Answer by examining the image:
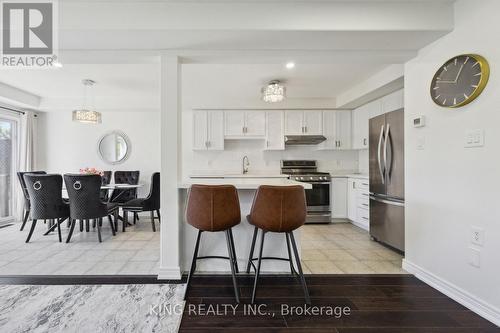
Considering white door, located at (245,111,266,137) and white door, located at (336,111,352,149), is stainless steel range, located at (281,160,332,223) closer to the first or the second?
white door, located at (336,111,352,149)

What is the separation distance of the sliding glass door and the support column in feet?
14.0

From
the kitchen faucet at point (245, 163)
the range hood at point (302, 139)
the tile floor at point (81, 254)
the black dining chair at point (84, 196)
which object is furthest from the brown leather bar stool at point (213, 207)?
the kitchen faucet at point (245, 163)

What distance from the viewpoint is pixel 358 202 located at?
4125 millimetres

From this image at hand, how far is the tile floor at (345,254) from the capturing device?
8.34 feet

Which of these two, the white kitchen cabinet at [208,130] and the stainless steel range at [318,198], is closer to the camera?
the stainless steel range at [318,198]

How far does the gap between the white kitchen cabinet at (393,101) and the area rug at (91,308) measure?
3710 mm

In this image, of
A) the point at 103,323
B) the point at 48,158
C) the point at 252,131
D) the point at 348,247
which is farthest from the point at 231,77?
the point at 48,158

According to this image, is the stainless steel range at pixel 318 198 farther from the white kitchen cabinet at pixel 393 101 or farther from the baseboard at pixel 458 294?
the baseboard at pixel 458 294

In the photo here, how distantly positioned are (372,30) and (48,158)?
618 centimetres

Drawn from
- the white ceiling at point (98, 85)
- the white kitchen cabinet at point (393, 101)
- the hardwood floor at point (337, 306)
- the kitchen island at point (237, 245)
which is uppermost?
the white ceiling at point (98, 85)

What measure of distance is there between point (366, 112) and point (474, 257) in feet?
10.0

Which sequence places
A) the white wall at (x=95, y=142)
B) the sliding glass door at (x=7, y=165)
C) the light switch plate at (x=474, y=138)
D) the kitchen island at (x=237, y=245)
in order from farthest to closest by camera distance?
the white wall at (x=95, y=142) < the sliding glass door at (x=7, y=165) < the kitchen island at (x=237, y=245) < the light switch plate at (x=474, y=138)

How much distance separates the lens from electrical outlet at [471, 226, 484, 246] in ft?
5.87

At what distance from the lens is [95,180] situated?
323cm
